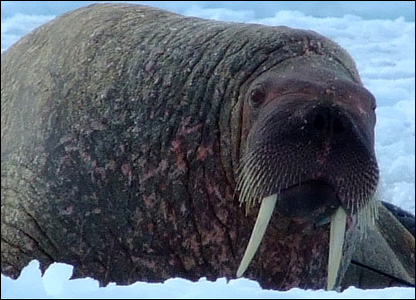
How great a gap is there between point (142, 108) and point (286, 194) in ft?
3.58

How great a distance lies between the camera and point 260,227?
539 centimetres

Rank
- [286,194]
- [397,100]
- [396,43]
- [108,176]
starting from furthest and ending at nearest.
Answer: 1. [396,43]
2. [397,100]
3. [108,176]
4. [286,194]

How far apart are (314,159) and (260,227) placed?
425 millimetres

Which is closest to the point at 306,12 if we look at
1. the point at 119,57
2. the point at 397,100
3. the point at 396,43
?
the point at 396,43

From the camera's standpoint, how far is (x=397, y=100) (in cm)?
1095

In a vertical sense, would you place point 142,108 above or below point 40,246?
above

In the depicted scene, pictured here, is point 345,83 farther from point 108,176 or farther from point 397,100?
point 397,100

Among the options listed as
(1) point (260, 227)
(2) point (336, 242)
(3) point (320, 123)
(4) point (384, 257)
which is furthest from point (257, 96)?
(4) point (384, 257)

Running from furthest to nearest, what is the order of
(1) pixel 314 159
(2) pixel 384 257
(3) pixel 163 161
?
(2) pixel 384 257 → (3) pixel 163 161 → (1) pixel 314 159

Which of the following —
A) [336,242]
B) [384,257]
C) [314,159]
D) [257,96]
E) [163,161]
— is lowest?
[384,257]

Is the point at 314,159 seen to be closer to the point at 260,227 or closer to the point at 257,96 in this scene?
the point at 260,227

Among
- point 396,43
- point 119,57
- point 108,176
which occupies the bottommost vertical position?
point 396,43

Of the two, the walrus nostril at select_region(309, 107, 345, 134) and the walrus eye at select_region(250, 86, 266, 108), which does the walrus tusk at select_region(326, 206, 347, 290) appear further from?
the walrus eye at select_region(250, 86, 266, 108)

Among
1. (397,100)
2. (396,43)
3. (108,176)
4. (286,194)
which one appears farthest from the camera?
(396,43)
